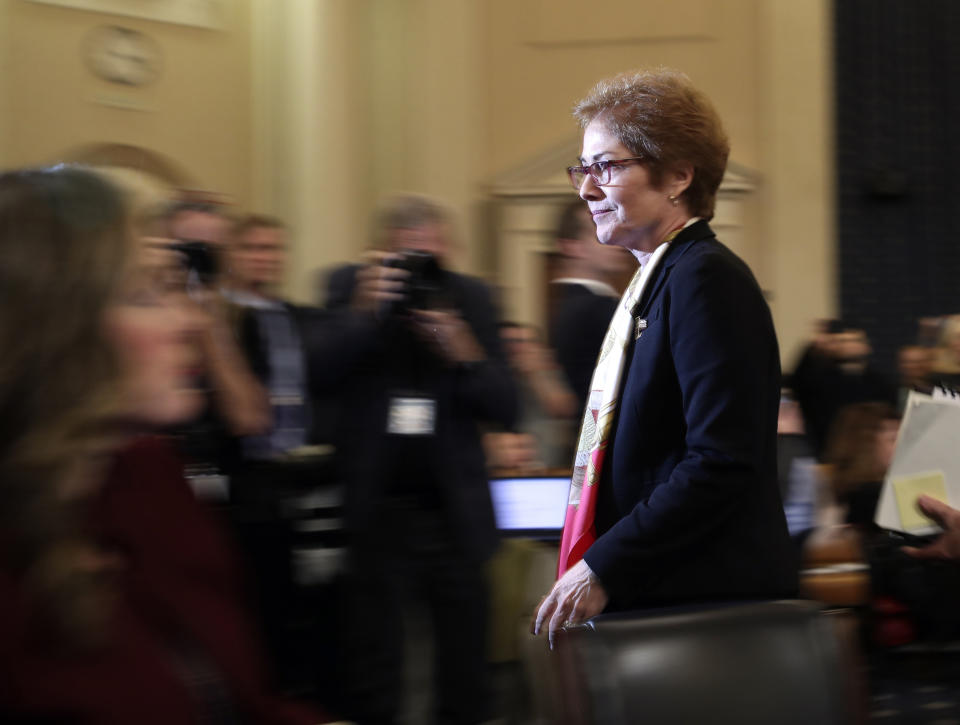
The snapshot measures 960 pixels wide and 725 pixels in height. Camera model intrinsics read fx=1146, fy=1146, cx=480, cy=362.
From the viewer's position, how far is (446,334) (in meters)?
3.35

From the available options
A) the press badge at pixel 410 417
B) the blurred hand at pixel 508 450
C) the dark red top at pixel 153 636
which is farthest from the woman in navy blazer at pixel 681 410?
the blurred hand at pixel 508 450

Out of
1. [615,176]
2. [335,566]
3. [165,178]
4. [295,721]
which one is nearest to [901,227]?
[165,178]

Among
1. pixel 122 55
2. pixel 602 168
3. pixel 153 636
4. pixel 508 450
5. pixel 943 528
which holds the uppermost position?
pixel 122 55

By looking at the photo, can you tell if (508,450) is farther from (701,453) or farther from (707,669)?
(707,669)

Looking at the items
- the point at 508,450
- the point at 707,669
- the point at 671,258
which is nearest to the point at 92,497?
the point at 707,669

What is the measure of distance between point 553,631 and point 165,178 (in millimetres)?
6941

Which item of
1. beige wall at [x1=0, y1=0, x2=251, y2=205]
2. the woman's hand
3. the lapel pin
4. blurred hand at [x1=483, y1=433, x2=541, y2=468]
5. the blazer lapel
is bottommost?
blurred hand at [x1=483, y1=433, x2=541, y2=468]

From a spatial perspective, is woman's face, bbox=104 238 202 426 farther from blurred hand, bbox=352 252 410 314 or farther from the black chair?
blurred hand, bbox=352 252 410 314

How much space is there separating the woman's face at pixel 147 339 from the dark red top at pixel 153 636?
2.8 inches

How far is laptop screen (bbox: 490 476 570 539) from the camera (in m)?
3.92

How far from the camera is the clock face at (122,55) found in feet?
25.1

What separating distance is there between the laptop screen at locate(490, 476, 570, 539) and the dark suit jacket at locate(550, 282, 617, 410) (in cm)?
32

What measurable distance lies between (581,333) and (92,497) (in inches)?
116

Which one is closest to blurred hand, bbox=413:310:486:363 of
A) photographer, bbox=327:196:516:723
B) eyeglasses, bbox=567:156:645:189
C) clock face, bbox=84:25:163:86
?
photographer, bbox=327:196:516:723
